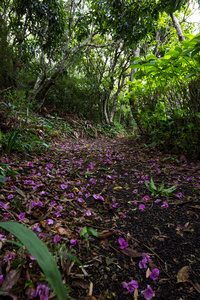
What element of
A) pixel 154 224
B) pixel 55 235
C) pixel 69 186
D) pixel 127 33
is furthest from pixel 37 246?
pixel 127 33

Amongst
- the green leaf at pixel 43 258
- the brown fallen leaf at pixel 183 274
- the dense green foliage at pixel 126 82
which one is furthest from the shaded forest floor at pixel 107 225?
the dense green foliage at pixel 126 82

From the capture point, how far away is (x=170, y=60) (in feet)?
6.41

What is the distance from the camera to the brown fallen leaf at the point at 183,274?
88cm

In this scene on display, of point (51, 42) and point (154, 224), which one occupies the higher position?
point (51, 42)

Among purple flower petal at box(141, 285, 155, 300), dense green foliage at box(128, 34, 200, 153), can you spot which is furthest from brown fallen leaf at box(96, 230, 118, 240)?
dense green foliage at box(128, 34, 200, 153)

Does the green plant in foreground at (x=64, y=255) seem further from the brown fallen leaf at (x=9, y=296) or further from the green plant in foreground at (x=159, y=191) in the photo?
the green plant in foreground at (x=159, y=191)

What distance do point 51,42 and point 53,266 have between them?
5.25 meters

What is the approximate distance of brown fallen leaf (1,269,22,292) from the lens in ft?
2.41

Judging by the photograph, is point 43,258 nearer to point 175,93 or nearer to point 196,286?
point 196,286

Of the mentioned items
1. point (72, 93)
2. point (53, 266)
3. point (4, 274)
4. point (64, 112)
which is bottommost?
point (4, 274)

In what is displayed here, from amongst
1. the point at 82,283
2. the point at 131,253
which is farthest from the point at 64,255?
the point at 131,253

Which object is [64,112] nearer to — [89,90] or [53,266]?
[89,90]

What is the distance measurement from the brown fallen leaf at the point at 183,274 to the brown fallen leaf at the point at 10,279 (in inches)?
33.3

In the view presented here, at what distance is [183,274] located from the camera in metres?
0.91
